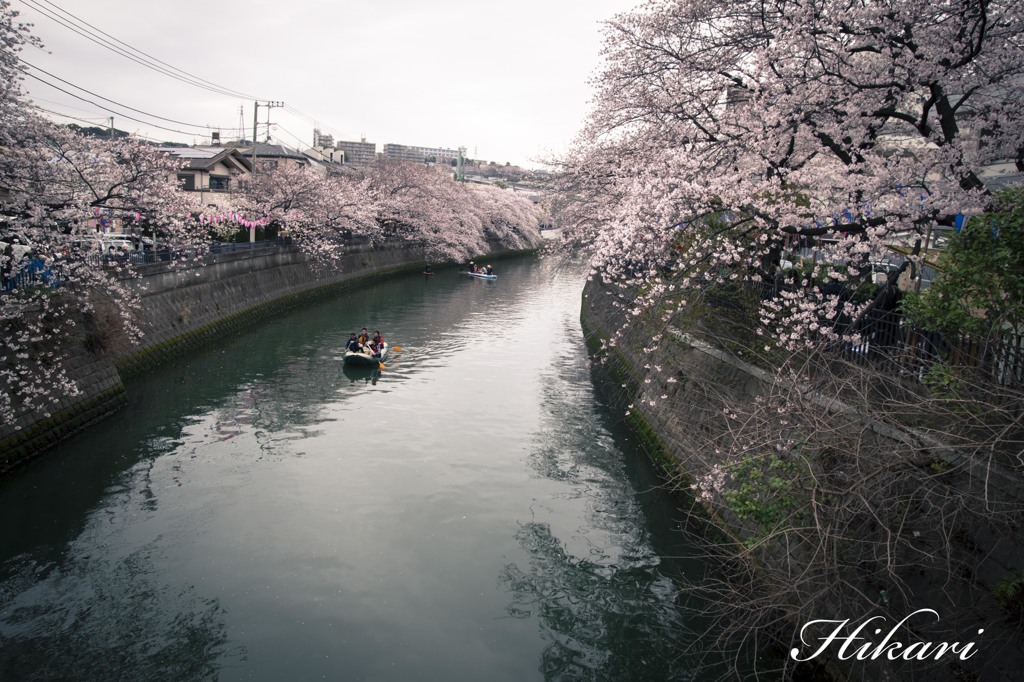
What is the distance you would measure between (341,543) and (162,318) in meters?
15.7

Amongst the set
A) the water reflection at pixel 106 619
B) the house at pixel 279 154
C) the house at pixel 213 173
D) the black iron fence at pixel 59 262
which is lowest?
the water reflection at pixel 106 619

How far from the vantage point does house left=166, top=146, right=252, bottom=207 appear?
4656cm

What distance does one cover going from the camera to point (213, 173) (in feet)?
159

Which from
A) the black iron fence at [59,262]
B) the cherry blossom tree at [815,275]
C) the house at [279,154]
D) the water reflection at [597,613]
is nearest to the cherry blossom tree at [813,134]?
the cherry blossom tree at [815,275]

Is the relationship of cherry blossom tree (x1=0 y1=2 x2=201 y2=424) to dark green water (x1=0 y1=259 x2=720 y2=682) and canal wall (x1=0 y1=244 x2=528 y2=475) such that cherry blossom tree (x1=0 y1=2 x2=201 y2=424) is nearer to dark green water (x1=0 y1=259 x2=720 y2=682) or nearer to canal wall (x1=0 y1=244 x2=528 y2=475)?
canal wall (x1=0 y1=244 x2=528 y2=475)

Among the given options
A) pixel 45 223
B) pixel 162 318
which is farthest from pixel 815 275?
pixel 162 318

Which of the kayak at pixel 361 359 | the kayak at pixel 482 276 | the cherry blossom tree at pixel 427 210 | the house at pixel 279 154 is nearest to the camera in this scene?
the kayak at pixel 361 359

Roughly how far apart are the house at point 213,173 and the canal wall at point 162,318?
1122cm

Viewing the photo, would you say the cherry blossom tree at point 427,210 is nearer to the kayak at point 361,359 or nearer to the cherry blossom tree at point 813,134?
the kayak at point 361,359

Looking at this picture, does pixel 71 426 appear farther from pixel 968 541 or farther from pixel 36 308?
pixel 968 541

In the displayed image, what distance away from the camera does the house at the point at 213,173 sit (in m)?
46.6

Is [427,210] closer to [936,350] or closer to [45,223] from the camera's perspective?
[45,223]

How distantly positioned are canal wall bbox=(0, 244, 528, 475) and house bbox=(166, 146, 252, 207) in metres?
11.2

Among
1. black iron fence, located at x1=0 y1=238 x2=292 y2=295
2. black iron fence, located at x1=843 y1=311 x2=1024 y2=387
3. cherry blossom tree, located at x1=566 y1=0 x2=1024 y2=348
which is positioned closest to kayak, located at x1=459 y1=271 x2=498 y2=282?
black iron fence, located at x1=0 y1=238 x2=292 y2=295
